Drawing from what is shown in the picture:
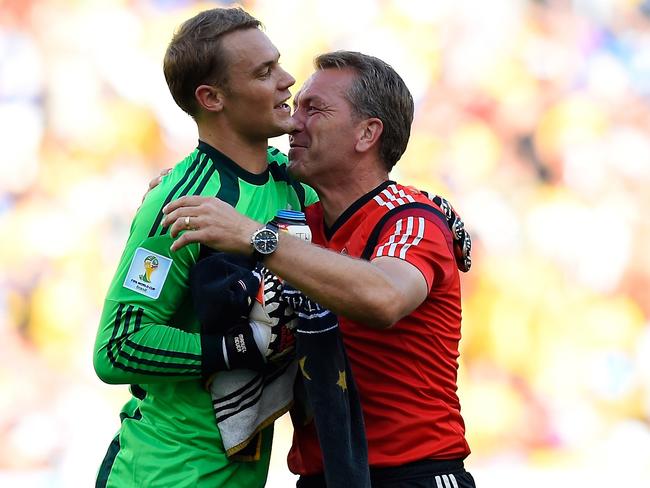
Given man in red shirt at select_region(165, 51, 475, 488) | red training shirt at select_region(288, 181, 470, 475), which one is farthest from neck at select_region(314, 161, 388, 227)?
red training shirt at select_region(288, 181, 470, 475)

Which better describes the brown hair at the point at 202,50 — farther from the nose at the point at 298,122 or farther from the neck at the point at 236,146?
the nose at the point at 298,122

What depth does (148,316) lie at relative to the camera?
94.7 inches

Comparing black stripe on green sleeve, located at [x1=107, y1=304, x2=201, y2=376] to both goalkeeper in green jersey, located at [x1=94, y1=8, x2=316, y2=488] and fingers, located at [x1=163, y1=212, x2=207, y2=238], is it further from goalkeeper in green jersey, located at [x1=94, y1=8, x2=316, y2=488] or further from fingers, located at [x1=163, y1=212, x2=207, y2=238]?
fingers, located at [x1=163, y1=212, x2=207, y2=238]

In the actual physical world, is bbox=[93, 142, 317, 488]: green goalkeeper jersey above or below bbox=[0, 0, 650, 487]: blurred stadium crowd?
below

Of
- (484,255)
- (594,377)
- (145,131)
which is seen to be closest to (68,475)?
(145,131)

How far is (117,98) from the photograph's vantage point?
6008 millimetres

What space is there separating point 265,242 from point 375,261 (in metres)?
0.31

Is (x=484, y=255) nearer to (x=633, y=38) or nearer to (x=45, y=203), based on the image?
(x=633, y=38)

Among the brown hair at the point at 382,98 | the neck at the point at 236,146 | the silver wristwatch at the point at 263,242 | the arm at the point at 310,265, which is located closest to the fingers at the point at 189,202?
the arm at the point at 310,265

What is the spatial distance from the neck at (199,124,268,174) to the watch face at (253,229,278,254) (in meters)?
0.52

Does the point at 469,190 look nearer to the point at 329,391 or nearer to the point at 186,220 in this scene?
the point at 329,391

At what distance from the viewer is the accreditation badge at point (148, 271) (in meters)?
2.39

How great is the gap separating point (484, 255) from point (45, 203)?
2385 mm

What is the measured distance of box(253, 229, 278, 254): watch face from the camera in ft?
6.94
